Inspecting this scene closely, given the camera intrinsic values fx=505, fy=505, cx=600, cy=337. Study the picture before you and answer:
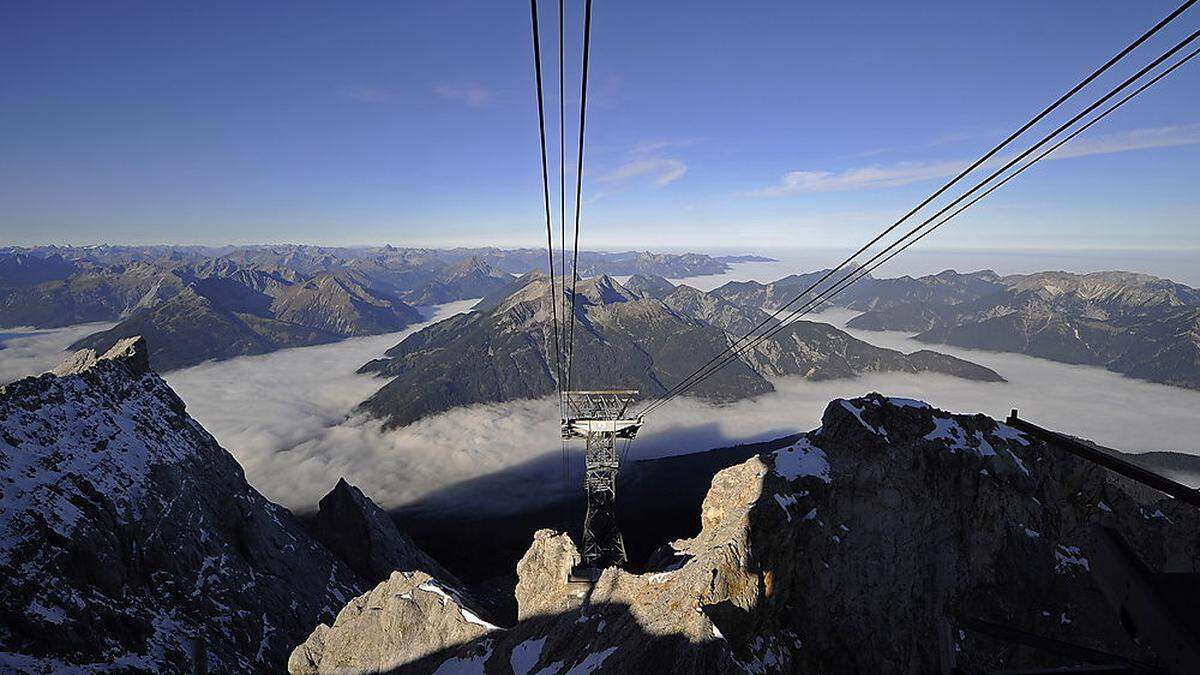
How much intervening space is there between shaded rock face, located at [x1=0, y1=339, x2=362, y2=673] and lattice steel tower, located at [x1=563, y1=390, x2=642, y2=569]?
172ft

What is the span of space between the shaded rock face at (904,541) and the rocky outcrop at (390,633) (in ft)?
5.77

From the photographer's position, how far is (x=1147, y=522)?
51.1 m

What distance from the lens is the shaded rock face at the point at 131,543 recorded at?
5300 cm

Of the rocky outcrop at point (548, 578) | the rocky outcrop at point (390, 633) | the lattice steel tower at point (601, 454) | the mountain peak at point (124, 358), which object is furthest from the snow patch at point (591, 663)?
the mountain peak at point (124, 358)

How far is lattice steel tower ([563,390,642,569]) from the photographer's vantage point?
42625 mm

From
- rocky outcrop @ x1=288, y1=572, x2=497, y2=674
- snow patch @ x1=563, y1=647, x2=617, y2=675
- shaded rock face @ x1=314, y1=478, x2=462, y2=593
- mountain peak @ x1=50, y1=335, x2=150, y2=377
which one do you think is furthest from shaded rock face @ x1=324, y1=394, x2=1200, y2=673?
mountain peak @ x1=50, y1=335, x2=150, y2=377

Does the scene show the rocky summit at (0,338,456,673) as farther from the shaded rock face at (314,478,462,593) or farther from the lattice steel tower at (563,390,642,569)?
the lattice steel tower at (563,390,642,569)

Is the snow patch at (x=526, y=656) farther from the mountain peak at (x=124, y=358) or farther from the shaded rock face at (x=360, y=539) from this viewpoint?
the mountain peak at (x=124, y=358)

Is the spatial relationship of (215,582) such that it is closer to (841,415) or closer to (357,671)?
(357,671)

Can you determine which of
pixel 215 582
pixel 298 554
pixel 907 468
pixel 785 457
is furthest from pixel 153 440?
pixel 907 468

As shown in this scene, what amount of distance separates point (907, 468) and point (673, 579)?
92.7ft

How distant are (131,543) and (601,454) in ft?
213

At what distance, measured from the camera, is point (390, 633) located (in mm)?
47375

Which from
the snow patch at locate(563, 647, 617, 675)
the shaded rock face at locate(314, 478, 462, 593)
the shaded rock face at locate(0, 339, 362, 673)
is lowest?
the shaded rock face at locate(314, 478, 462, 593)
